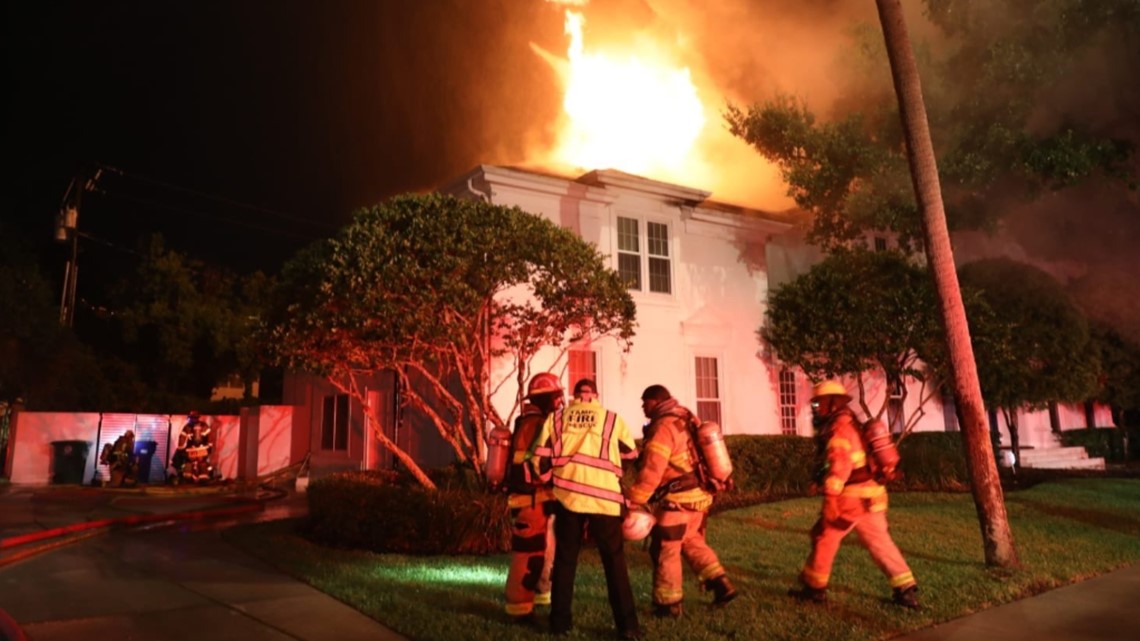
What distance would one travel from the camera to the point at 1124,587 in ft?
21.7

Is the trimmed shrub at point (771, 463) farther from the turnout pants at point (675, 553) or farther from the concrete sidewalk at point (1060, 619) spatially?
the turnout pants at point (675, 553)

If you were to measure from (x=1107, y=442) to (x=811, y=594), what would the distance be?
27.3m

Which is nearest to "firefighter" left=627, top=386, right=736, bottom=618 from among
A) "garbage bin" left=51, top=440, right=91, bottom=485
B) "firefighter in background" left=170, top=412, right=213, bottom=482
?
"firefighter in background" left=170, top=412, right=213, bottom=482

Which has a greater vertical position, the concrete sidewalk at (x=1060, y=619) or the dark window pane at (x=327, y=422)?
the dark window pane at (x=327, y=422)

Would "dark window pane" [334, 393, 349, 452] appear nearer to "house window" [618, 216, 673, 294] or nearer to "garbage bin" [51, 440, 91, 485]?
"garbage bin" [51, 440, 91, 485]

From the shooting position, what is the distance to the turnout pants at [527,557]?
5.31m

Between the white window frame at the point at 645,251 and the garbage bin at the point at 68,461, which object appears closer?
the white window frame at the point at 645,251

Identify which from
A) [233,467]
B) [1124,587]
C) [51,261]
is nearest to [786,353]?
[1124,587]

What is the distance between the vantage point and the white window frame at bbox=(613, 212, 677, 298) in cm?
1509

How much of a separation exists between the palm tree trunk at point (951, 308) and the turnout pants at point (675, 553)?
134 inches

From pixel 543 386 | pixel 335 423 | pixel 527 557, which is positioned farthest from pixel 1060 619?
pixel 335 423

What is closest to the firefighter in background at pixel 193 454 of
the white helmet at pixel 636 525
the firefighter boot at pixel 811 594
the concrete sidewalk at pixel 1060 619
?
the white helmet at pixel 636 525

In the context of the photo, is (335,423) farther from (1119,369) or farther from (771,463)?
(1119,369)

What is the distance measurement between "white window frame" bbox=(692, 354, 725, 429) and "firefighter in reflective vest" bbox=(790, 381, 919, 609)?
10.0 metres
